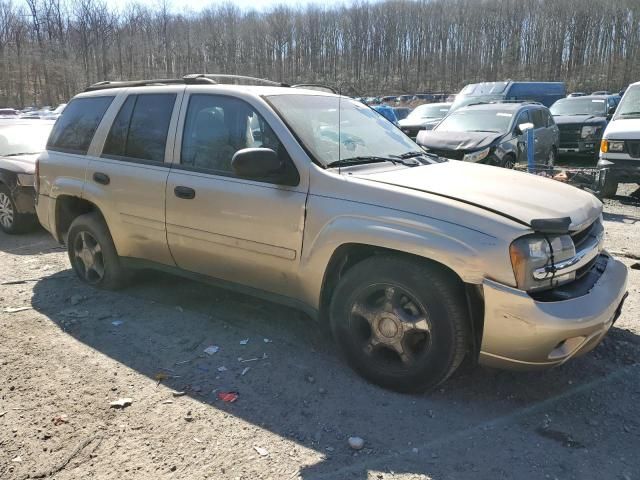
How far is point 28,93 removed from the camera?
48438mm

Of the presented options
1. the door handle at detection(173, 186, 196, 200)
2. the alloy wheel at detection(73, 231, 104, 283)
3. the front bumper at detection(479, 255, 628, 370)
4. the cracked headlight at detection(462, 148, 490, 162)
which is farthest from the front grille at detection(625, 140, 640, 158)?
the alloy wheel at detection(73, 231, 104, 283)

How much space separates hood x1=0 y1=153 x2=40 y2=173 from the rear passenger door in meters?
3.16

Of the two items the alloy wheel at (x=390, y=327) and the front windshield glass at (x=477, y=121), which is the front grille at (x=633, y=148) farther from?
the alloy wheel at (x=390, y=327)

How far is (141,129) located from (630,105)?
9230 millimetres

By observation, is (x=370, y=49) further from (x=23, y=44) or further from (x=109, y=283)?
(x=109, y=283)

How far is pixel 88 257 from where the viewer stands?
197 inches

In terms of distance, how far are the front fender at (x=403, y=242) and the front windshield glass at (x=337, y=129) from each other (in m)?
0.50

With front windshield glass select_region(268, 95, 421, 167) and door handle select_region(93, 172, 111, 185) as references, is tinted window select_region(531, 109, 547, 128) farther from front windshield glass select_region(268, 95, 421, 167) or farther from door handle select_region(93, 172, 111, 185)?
door handle select_region(93, 172, 111, 185)

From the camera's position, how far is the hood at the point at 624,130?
8812mm

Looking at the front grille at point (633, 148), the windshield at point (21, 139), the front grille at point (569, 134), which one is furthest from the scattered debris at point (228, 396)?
the front grille at point (569, 134)

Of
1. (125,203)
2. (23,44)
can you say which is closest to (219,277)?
(125,203)

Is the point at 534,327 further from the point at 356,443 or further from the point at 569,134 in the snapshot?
the point at 569,134

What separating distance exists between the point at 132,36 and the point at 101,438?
206 ft

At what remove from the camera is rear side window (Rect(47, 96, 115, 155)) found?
15.7 feet
